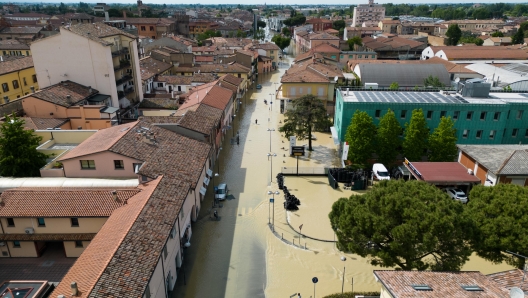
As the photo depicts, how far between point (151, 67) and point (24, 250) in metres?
44.8

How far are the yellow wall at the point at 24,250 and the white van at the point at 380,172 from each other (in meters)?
25.5

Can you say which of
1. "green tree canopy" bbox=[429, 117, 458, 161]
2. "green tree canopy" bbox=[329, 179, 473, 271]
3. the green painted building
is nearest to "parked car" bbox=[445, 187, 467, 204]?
"green tree canopy" bbox=[429, 117, 458, 161]

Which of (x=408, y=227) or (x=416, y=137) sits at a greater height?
(x=408, y=227)

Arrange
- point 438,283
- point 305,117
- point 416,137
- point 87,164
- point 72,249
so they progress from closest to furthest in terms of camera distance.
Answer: point 438,283
point 72,249
point 87,164
point 416,137
point 305,117

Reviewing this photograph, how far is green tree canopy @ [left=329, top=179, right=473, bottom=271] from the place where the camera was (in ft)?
53.1

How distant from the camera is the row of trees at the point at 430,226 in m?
16.3

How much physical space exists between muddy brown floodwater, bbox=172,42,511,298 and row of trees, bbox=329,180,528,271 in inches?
162

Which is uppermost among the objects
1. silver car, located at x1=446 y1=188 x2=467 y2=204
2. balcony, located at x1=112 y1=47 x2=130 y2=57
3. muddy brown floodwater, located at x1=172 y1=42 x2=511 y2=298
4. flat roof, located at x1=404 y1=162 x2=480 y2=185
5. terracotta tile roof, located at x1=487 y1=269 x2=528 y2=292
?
balcony, located at x1=112 y1=47 x2=130 y2=57

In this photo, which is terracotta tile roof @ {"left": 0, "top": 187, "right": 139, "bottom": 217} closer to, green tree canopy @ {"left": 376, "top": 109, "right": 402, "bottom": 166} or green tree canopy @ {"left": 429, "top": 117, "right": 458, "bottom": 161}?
green tree canopy @ {"left": 376, "top": 109, "right": 402, "bottom": 166}

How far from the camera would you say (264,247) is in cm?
2402

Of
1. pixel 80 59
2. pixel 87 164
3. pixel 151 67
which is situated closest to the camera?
pixel 87 164

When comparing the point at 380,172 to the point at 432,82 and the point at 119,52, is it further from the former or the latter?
the point at 119,52

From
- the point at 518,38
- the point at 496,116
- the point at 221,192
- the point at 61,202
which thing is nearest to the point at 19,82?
the point at 61,202

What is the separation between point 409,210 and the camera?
16578mm
